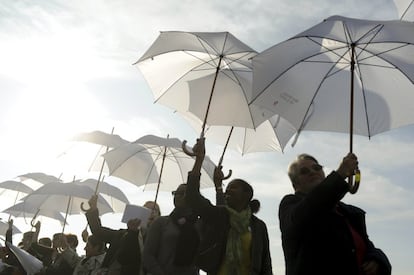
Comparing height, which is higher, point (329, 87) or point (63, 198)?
point (329, 87)

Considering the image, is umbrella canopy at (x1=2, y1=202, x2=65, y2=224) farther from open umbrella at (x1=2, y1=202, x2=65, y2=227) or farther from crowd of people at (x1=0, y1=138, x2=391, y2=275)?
crowd of people at (x1=0, y1=138, x2=391, y2=275)

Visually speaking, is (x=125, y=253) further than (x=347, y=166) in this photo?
Yes

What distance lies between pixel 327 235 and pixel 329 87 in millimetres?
2368

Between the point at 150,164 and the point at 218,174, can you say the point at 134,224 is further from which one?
the point at 150,164

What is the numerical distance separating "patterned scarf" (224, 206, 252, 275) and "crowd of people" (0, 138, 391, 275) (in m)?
0.01

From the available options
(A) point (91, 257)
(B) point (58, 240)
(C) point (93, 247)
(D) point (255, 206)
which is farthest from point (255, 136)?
(B) point (58, 240)

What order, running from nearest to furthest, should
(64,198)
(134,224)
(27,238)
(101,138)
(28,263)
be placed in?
(134,224), (28,263), (27,238), (101,138), (64,198)

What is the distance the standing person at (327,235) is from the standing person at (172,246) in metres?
2.02

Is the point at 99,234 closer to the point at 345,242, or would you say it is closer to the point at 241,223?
the point at 241,223

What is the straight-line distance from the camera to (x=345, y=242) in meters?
3.74

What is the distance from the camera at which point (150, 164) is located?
12352 millimetres

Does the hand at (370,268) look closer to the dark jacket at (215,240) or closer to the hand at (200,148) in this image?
the dark jacket at (215,240)

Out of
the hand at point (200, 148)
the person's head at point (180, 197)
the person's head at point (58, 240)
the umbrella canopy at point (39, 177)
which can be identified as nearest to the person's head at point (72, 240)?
the person's head at point (58, 240)

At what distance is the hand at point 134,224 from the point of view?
23.5 feet
